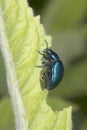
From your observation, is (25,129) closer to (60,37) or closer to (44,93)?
(44,93)

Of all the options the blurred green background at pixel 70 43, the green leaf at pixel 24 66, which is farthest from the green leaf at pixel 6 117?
the blurred green background at pixel 70 43

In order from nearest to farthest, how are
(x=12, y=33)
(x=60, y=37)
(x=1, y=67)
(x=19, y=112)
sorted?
(x=19, y=112), (x=12, y=33), (x=1, y=67), (x=60, y=37)

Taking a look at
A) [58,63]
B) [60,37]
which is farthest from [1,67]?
[60,37]

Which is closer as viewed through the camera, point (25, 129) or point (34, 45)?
point (25, 129)

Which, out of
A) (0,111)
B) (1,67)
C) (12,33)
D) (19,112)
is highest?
(12,33)

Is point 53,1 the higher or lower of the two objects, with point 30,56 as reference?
higher

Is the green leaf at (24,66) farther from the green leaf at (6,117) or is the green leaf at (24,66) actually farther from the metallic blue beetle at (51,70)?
the green leaf at (6,117)

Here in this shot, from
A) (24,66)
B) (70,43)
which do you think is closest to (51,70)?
(24,66)

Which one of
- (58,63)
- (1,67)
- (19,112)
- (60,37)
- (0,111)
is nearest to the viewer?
(19,112)
